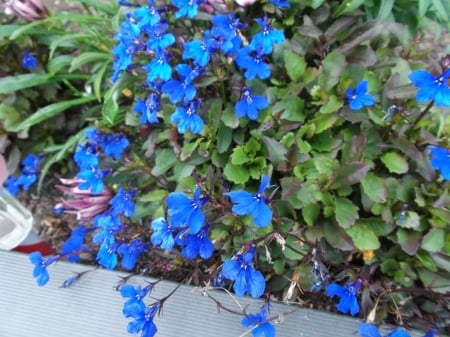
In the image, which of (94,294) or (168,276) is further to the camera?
(168,276)

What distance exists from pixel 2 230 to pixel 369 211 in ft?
3.78

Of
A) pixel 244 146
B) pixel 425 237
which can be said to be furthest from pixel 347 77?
pixel 425 237

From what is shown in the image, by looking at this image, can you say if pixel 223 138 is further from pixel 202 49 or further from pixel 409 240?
pixel 409 240

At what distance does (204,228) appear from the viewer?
1.27 m

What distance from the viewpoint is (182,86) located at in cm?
148

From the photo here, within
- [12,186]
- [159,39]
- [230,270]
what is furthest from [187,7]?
[12,186]

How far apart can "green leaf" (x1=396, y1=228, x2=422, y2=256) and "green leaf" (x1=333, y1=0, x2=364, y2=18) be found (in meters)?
0.72

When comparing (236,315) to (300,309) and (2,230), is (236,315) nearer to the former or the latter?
(300,309)

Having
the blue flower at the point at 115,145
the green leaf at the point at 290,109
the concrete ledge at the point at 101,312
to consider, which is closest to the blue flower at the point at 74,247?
the concrete ledge at the point at 101,312

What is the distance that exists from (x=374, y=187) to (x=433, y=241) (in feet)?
0.72

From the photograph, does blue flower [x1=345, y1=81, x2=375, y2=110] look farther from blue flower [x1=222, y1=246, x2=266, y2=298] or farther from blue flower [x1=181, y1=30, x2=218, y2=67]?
blue flower [x1=222, y1=246, x2=266, y2=298]

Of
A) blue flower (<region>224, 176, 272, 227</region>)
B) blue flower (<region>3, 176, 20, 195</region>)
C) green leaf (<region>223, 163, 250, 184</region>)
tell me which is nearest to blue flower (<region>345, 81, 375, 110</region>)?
green leaf (<region>223, 163, 250, 184</region>)

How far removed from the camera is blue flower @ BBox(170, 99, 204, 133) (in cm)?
147

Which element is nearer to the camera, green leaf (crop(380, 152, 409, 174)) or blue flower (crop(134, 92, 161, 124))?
green leaf (crop(380, 152, 409, 174))
